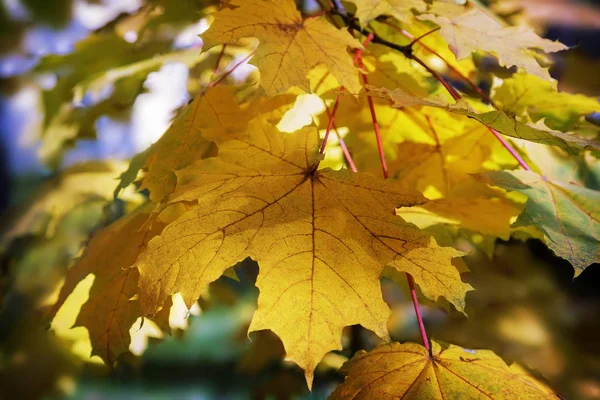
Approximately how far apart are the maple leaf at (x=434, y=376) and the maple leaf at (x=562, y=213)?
12cm

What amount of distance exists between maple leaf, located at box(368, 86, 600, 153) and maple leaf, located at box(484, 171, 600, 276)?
0.08 meters

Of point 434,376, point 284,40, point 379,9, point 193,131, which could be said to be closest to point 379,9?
point 379,9

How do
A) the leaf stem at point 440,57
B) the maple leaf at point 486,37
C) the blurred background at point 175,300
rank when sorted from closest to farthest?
the maple leaf at point 486,37 < the leaf stem at point 440,57 < the blurred background at point 175,300

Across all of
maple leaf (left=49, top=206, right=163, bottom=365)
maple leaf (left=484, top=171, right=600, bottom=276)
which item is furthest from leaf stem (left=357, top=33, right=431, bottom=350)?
maple leaf (left=49, top=206, right=163, bottom=365)

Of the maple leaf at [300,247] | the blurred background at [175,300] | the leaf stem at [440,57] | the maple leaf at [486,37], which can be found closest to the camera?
the maple leaf at [300,247]

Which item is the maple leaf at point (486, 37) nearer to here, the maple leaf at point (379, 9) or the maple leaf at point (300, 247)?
the maple leaf at point (379, 9)

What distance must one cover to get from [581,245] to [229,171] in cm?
37

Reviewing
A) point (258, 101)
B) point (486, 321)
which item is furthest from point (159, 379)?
point (258, 101)

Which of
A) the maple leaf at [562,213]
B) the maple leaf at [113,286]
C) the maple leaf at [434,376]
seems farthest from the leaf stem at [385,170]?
the maple leaf at [113,286]

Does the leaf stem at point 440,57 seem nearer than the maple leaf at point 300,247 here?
No

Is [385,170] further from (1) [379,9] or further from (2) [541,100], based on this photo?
(2) [541,100]

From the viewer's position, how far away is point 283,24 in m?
0.56

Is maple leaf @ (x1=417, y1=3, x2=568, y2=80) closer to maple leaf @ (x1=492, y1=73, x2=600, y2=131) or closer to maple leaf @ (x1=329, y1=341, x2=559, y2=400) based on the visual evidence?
maple leaf @ (x1=492, y1=73, x2=600, y2=131)

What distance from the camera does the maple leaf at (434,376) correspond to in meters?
0.47
